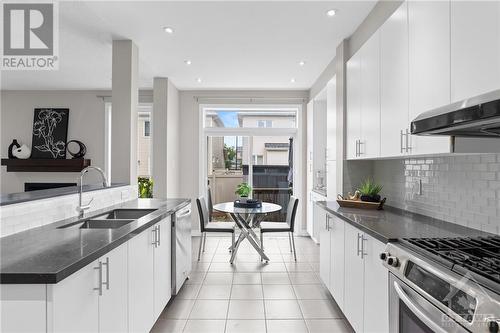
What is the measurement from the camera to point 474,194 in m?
1.88

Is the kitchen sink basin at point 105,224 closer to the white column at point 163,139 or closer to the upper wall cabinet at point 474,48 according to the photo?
the upper wall cabinet at point 474,48

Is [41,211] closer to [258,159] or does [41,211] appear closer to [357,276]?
[357,276]

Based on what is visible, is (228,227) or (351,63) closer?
(351,63)

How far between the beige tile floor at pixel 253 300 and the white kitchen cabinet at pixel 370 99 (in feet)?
4.79

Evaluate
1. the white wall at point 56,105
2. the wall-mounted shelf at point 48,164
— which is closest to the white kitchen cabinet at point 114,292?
the wall-mounted shelf at point 48,164

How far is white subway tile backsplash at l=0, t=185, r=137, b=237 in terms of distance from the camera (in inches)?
65.9

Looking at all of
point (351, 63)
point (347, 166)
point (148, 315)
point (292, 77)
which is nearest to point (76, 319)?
point (148, 315)

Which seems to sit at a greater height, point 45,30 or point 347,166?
point 45,30

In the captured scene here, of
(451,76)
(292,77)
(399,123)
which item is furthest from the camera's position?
(292,77)

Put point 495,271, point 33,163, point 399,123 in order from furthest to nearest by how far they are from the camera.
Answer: point 33,163 < point 399,123 < point 495,271

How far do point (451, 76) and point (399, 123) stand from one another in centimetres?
57

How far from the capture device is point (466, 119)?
45.5 inches

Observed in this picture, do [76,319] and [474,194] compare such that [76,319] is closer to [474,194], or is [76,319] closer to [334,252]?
[334,252]

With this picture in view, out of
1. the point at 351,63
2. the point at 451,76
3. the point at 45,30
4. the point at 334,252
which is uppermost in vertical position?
the point at 45,30
